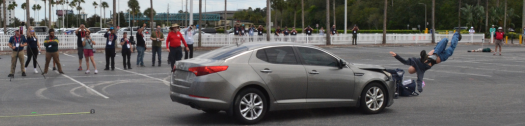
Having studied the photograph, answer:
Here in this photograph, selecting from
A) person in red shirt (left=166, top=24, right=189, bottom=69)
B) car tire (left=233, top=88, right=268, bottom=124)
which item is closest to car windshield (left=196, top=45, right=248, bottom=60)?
car tire (left=233, top=88, right=268, bottom=124)

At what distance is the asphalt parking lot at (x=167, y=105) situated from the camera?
27.1ft

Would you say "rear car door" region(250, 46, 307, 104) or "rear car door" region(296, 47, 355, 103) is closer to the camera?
"rear car door" region(250, 46, 307, 104)

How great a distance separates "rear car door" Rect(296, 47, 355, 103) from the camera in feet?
26.9

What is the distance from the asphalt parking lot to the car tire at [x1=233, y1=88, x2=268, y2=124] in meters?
0.34

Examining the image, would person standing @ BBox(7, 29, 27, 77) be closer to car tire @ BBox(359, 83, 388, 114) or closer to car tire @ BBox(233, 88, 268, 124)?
car tire @ BBox(233, 88, 268, 124)

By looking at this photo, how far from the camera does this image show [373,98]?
348 inches

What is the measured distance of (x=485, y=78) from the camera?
51.3 feet

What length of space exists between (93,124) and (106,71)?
381 inches

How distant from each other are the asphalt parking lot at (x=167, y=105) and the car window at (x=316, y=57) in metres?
0.88

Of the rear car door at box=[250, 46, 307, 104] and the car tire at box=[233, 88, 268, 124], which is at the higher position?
the rear car door at box=[250, 46, 307, 104]

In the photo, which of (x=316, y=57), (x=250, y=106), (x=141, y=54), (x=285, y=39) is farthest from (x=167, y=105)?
(x=285, y=39)

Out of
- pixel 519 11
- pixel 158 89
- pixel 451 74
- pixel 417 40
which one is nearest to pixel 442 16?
pixel 519 11

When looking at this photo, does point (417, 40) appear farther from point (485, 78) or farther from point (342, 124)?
point (342, 124)

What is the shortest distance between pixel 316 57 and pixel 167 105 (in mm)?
3138
